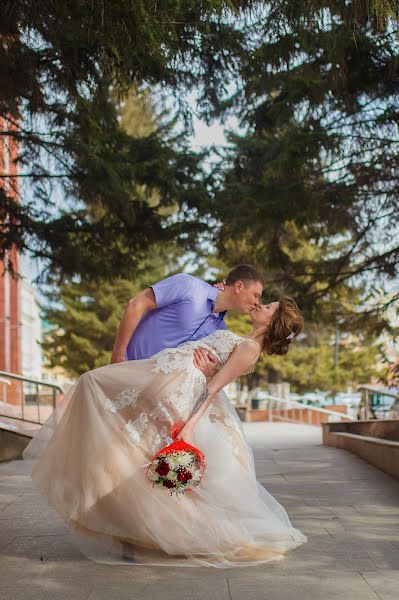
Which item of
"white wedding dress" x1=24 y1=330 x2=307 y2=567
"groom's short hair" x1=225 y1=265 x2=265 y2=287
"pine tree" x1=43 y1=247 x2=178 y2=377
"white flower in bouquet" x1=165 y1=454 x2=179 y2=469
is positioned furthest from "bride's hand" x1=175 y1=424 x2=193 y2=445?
"pine tree" x1=43 y1=247 x2=178 y2=377

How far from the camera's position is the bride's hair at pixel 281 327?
20.2 ft

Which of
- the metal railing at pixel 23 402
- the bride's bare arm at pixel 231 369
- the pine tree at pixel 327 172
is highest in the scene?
the pine tree at pixel 327 172

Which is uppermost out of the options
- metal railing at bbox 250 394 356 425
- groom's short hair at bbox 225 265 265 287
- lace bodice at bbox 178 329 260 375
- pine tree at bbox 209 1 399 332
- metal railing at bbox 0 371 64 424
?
pine tree at bbox 209 1 399 332

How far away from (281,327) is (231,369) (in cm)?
46

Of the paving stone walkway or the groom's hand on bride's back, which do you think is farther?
the groom's hand on bride's back

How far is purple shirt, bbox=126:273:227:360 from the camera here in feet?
20.2

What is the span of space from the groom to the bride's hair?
0.18 m

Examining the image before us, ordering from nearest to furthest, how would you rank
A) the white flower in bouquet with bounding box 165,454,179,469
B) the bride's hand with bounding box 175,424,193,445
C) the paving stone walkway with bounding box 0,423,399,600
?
the paving stone walkway with bounding box 0,423,399,600, the white flower in bouquet with bounding box 165,454,179,469, the bride's hand with bounding box 175,424,193,445

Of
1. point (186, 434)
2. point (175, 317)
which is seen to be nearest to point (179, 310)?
point (175, 317)

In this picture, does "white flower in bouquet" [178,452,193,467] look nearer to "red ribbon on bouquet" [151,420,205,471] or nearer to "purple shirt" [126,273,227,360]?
"red ribbon on bouquet" [151,420,205,471]

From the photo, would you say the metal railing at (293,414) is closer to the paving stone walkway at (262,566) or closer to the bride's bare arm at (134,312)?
the paving stone walkway at (262,566)

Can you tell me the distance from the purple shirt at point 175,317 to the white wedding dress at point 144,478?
0.23m

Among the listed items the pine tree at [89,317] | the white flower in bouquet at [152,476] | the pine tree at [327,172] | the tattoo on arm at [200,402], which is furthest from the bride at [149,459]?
the pine tree at [89,317]

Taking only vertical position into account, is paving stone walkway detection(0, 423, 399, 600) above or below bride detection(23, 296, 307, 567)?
below
